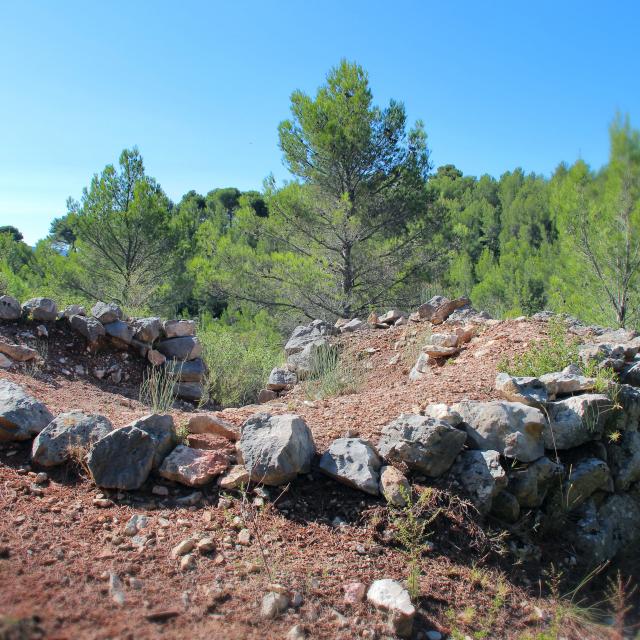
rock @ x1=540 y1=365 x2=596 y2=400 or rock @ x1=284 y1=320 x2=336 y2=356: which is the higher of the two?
rock @ x1=284 y1=320 x2=336 y2=356

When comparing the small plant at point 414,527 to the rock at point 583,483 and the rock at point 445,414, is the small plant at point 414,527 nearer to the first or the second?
the rock at point 445,414

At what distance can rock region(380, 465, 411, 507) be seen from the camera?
8.82ft

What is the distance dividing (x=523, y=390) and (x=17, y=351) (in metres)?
4.48

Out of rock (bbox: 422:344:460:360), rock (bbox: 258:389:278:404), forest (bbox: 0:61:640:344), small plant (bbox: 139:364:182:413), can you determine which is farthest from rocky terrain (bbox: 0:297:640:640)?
forest (bbox: 0:61:640:344)

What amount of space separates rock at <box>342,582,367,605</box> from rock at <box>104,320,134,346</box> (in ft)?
15.0

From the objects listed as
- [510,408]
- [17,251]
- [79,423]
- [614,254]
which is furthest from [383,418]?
[17,251]

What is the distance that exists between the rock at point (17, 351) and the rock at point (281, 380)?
8.36ft

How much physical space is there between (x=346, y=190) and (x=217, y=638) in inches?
419

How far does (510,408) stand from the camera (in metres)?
3.24

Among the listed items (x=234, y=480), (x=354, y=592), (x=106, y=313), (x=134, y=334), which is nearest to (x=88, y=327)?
(x=106, y=313)

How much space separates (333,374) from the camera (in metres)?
5.48

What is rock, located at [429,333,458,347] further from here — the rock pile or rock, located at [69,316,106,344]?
rock, located at [69,316,106,344]

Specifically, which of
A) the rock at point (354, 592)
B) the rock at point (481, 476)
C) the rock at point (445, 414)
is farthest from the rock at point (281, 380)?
the rock at point (354, 592)

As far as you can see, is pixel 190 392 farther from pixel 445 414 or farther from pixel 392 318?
pixel 445 414
